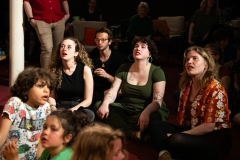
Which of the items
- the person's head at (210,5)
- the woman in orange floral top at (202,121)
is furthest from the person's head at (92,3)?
the woman in orange floral top at (202,121)

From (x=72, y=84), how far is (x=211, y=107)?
49.1 inches

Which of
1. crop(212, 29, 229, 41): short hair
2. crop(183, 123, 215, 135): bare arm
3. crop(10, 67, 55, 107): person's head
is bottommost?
crop(183, 123, 215, 135): bare arm

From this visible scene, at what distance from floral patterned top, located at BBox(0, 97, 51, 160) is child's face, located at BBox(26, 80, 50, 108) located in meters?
0.03

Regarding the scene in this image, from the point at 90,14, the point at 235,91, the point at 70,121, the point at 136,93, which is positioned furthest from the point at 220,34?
the point at 90,14

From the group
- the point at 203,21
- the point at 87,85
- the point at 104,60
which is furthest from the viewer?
the point at 203,21

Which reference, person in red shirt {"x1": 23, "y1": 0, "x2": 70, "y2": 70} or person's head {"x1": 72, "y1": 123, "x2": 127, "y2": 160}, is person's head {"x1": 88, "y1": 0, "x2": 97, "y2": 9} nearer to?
person in red shirt {"x1": 23, "y1": 0, "x2": 70, "y2": 70}

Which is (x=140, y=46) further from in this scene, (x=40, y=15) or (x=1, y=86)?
(x=1, y=86)

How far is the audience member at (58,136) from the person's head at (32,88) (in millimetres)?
363

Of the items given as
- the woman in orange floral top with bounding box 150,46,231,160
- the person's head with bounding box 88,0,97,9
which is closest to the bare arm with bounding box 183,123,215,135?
the woman in orange floral top with bounding box 150,46,231,160

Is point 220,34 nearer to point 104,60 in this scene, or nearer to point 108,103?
point 104,60

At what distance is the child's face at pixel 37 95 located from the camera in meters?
2.49

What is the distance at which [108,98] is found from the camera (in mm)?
3727

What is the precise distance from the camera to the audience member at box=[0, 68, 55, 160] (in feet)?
8.07

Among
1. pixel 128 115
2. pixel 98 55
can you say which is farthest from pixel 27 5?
pixel 128 115
